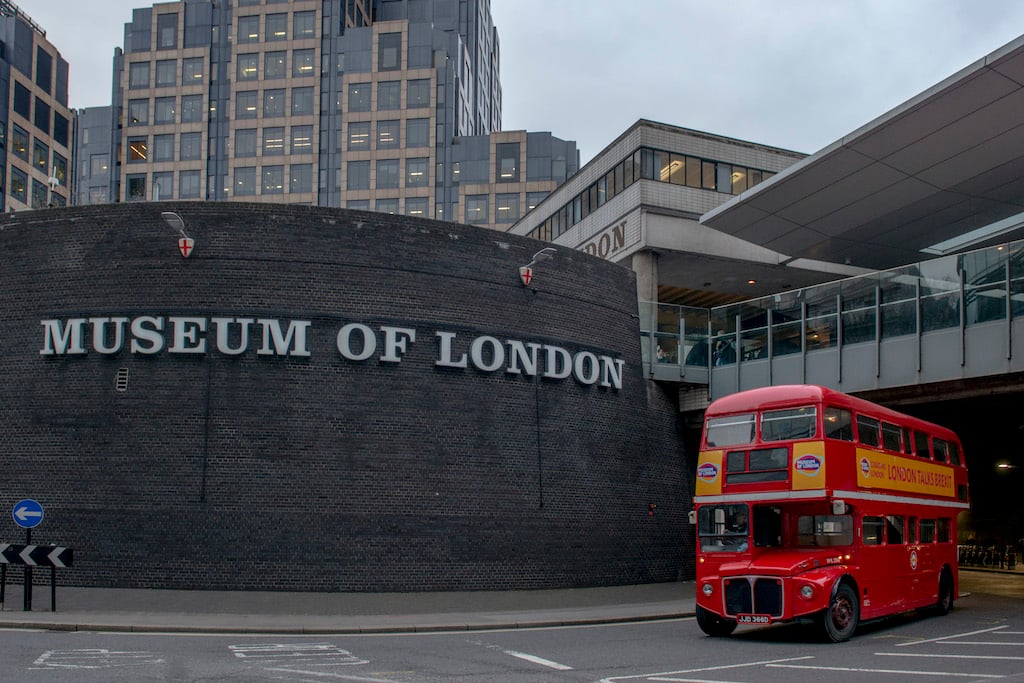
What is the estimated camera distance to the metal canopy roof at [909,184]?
24234 millimetres

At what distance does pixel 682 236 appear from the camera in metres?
36.9

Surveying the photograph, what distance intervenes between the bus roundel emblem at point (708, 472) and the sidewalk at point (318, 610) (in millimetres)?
3780

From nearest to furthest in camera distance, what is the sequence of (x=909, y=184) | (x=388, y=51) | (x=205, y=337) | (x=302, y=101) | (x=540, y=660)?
1. (x=540, y=660)
2. (x=205, y=337)
3. (x=909, y=184)
4. (x=302, y=101)
5. (x=388, y=51)

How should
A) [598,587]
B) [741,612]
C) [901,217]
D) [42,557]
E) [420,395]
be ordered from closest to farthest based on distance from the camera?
[741,612]
[42,557]
[420,395]
[598,587]
[901,217]

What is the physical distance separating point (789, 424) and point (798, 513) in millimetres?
1638

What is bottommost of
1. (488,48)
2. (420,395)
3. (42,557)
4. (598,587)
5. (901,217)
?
(598,587)

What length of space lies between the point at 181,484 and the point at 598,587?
34.7 ft

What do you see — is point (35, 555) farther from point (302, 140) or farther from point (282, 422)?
point (302, 140)

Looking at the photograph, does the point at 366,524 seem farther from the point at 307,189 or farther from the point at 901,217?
the point at 307,189

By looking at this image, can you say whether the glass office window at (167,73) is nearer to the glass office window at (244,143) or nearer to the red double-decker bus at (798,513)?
the glass office window at (244,143)

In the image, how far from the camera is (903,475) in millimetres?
18891

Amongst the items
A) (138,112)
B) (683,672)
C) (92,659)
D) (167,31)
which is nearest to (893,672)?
(683,672)

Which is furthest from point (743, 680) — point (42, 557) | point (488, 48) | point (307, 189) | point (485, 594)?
point (488, 48)

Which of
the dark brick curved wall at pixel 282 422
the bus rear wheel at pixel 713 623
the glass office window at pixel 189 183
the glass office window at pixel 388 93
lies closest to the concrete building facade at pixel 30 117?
the glass office window at pixel 189 183
